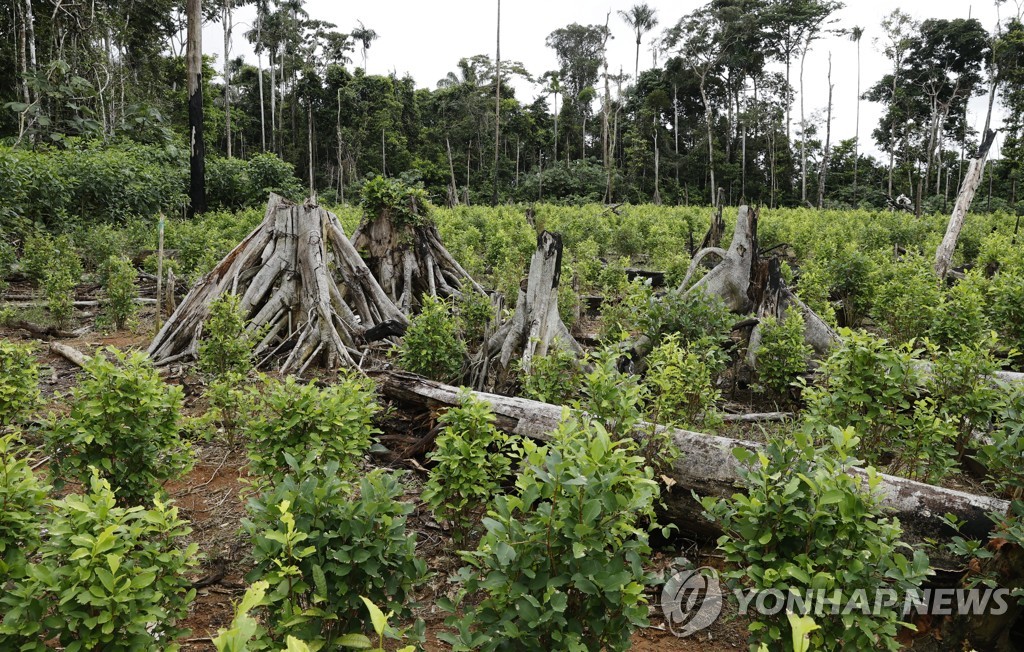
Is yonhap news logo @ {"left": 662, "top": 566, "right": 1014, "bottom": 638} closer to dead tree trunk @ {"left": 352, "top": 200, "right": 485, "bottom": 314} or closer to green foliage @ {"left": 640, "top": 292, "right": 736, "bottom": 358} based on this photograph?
green foliage @ {"left": 640, "top": 292, "right": 736, "bottom": 358}

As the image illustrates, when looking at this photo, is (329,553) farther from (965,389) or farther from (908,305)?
(908,305)

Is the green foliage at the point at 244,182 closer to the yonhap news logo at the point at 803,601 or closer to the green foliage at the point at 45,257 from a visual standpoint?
the green foliage at the point at 45,257

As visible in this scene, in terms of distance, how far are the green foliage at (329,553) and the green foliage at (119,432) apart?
48.2 inches

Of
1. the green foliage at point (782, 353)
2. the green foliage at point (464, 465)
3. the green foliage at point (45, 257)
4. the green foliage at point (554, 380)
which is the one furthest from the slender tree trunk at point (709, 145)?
the green foliage at point (464, 465)

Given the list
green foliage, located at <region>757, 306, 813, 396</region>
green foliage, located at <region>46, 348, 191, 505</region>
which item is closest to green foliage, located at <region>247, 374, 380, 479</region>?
green foliage, located at <region>46, 348, 191, 505</region>

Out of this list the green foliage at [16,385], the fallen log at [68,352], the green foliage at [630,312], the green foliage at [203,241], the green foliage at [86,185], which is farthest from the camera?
the green foliage at [86,185]

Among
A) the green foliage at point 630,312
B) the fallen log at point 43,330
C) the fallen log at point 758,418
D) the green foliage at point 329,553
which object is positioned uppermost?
the green foliage at point 630,312

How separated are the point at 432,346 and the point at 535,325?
3.32 feet

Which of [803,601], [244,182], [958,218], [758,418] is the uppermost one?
[244,182]

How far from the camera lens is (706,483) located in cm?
383

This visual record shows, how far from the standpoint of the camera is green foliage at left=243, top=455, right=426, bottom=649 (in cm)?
234

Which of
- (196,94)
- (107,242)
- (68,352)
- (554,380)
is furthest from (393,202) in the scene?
(196,94)

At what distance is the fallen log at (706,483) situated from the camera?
3270 mm

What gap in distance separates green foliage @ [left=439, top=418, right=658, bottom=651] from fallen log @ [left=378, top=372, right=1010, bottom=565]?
2.23 feet
